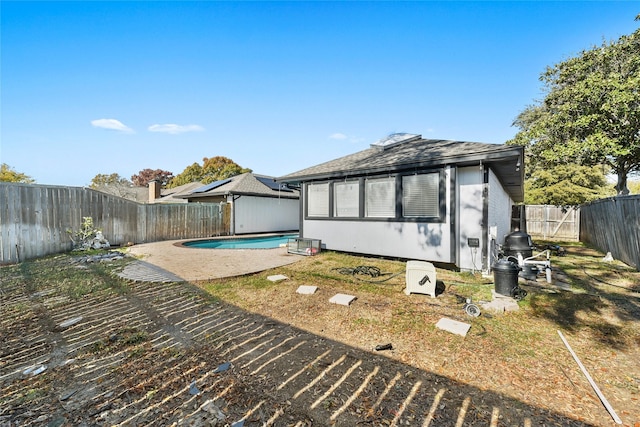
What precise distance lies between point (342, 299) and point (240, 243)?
10.5 meters

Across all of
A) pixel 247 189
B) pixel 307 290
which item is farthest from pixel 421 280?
pixel 247 189

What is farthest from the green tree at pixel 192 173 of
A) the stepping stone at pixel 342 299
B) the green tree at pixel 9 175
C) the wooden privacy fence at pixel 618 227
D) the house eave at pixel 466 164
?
the wooden privacy fence at pixel 618 227

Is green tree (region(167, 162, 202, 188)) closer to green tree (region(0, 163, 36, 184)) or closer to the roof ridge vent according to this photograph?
green tree (region(0, 163, 36, 184))

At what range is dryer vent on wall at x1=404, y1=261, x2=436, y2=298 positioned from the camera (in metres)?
4.76

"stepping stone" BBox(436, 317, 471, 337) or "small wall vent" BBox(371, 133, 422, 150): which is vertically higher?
"small wall vent" BBox(371, 133, 422, 150)

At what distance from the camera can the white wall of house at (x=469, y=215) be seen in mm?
6297

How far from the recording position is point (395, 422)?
196cm

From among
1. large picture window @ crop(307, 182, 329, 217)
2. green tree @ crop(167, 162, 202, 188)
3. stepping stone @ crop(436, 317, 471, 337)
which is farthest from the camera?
green tree @ crop(167, 162, 202, 188)

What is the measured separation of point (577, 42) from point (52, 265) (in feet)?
72.5

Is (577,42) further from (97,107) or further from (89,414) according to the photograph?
(97,107)

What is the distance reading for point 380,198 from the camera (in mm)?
7852

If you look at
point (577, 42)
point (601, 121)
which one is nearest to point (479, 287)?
point (601, 121)

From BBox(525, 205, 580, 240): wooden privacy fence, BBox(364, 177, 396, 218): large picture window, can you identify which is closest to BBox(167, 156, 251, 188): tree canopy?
BBox(364, 177, 396, 218): large picture window

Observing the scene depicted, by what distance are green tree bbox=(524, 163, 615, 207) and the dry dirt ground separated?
13.8 m
